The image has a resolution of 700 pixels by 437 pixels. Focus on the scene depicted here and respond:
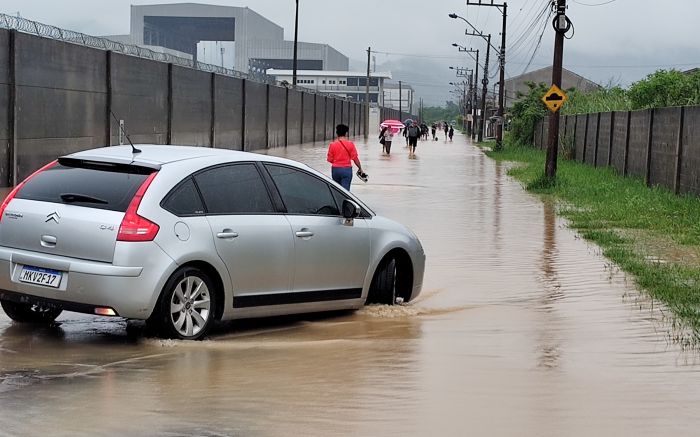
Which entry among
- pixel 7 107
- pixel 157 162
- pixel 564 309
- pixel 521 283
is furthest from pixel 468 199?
pixel 157 162

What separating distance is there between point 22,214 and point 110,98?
81.7 ft

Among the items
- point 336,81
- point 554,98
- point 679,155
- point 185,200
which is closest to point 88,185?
point 185,200

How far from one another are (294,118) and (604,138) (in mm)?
37420

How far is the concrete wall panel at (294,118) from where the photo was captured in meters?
71.4

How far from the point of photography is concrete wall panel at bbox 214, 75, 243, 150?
4997 centimetres

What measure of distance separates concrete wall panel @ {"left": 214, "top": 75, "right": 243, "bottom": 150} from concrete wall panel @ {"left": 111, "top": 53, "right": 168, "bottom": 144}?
9.22 m

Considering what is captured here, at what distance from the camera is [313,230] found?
9.88 m

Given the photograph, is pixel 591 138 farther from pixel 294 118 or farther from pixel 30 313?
pixel 294 118

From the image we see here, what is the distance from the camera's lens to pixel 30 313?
9.38 meters

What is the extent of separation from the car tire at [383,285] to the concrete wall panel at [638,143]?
19.9m

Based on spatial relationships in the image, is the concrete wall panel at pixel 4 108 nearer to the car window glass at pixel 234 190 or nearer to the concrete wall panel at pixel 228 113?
the car window glass at pixel 234 190

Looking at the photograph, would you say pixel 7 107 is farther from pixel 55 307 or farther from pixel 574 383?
pixel 574 383

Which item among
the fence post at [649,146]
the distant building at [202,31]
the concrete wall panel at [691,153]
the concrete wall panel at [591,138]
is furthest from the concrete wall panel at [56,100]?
the distant building at [202,31]

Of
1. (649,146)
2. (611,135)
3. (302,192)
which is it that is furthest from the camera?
(611,135)
